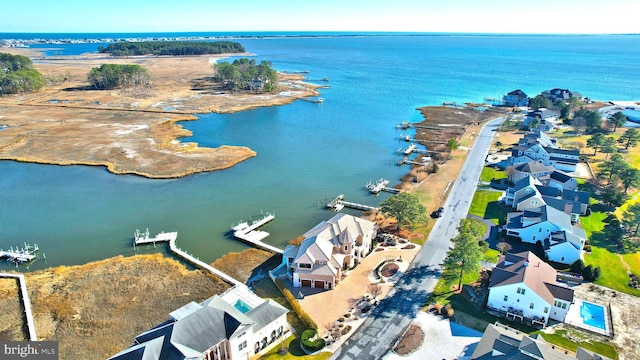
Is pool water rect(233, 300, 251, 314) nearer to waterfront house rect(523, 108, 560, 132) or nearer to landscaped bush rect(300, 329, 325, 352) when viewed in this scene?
landscaped bush rect(300, 329, 325, 352)

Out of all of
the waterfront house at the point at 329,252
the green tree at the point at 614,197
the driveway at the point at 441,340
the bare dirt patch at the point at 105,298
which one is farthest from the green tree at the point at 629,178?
the bare dirt patch at the point at 105,298

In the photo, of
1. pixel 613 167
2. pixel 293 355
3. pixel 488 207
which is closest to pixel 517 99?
pixel 613 167

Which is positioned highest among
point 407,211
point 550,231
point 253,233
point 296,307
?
point 407,211

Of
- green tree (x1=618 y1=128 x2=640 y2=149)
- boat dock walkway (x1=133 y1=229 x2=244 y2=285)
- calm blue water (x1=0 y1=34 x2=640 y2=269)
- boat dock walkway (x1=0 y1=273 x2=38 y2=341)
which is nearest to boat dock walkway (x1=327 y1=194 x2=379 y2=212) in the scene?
calm blue water (x1=0 y1=34 x2=640 y2=269)

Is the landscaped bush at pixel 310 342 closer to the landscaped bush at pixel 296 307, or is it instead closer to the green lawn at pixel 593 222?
the landscaped bush at pixel 296 307

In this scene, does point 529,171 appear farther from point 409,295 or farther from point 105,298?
point 105,298

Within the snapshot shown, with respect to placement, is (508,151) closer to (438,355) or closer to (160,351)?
(438,355)

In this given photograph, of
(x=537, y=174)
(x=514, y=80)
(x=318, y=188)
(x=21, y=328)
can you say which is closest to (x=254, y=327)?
(x=21, y=328)
